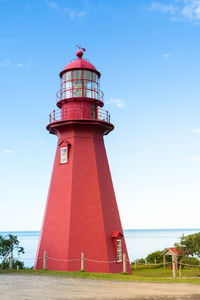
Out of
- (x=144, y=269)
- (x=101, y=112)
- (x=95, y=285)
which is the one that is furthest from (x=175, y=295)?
(x=144, y=269)

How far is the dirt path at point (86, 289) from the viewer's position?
10.5 meters

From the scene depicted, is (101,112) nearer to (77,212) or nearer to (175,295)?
(77,212)

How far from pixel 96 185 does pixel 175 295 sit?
9746 mm

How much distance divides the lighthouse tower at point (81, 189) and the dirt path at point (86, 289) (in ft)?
14.5

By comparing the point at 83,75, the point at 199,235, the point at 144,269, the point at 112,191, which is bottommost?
the point at 144,269

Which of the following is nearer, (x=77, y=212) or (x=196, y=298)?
(x=196, y=298)

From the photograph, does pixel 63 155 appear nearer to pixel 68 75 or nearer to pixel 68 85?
pixel 68 85

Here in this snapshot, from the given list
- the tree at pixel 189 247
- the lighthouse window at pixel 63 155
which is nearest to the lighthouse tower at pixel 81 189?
the lighthouse window at pixel 63 155

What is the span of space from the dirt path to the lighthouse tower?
4.43m

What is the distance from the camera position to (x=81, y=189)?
64.7ft

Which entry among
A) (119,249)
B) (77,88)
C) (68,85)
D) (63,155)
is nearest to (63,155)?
(63,155)

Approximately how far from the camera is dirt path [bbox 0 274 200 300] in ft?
34.6

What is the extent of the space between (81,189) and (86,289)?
8359 millimetres

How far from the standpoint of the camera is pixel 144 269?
98.4 ft
